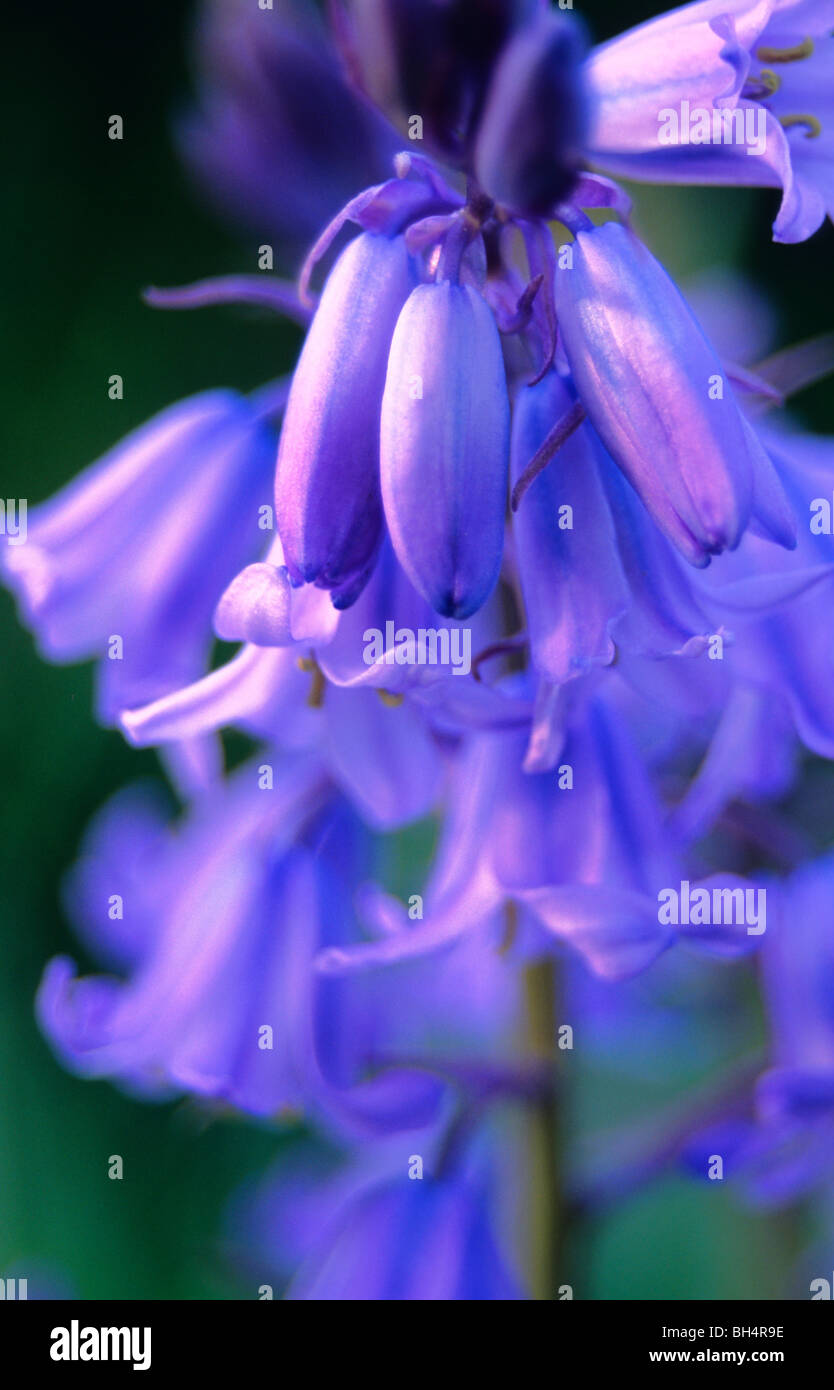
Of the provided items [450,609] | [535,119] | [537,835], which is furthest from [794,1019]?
[535,119]

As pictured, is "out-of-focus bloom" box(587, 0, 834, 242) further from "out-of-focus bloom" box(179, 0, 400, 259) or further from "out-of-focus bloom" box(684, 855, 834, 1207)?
"out-of-focus bloom" box(684, 855, 834, 1207)

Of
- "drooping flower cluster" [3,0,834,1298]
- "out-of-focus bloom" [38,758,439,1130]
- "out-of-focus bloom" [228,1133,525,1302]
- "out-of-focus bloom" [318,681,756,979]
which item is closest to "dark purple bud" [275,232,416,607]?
"drooping flower cluster" [3,0,834,1298]

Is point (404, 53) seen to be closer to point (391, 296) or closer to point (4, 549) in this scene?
point (391, 296)

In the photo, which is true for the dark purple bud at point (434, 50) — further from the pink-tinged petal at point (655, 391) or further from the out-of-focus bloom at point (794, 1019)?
the out-of-focus bloom at point (794, 1019)

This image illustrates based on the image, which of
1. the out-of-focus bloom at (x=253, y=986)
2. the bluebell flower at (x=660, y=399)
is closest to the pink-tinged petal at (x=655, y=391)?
the bluebell flower at (x=660, y=399)

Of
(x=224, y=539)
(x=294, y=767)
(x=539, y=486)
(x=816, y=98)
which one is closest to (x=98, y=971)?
(x=294, y=767)

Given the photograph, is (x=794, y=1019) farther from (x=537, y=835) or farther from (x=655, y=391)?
(x=655, y=391)
